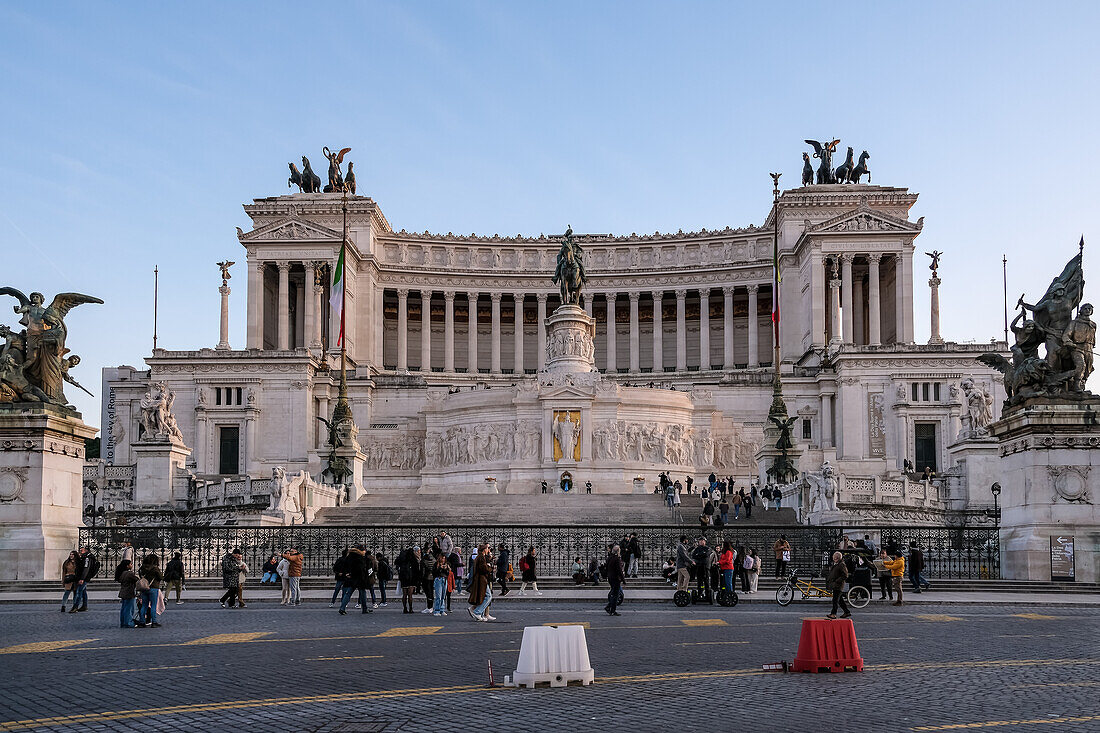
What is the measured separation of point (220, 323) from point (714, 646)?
246ft

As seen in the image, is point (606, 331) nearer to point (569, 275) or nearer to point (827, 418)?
point (827, 418)

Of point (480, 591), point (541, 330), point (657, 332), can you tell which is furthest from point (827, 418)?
point (480, 591)

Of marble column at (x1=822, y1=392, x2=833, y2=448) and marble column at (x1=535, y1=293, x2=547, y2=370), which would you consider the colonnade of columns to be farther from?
marble column at (x1=822, y1=392, x2=833, y2=448)

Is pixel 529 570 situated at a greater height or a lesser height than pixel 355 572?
lesser

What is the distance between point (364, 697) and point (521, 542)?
79.1 feet

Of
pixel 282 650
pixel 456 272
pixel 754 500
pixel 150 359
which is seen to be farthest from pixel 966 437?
pixel 456 272

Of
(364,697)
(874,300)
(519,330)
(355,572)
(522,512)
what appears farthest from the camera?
(519,330)

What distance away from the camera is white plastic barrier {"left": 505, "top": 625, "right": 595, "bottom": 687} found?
14156mm

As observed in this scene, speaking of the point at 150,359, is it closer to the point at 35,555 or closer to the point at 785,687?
the point at 35,555

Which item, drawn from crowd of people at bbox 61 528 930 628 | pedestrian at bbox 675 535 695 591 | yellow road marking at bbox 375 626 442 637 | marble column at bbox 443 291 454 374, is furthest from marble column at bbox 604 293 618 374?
yellow road marking at bbox 375 626 442 637

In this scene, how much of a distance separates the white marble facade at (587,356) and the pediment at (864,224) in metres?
0.15

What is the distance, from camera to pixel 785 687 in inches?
556

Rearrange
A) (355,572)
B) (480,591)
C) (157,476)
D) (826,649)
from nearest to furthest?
1. (826,649)
2. (480,591)
3. (355,572)
4. (157,476)

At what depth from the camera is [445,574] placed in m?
26.9
